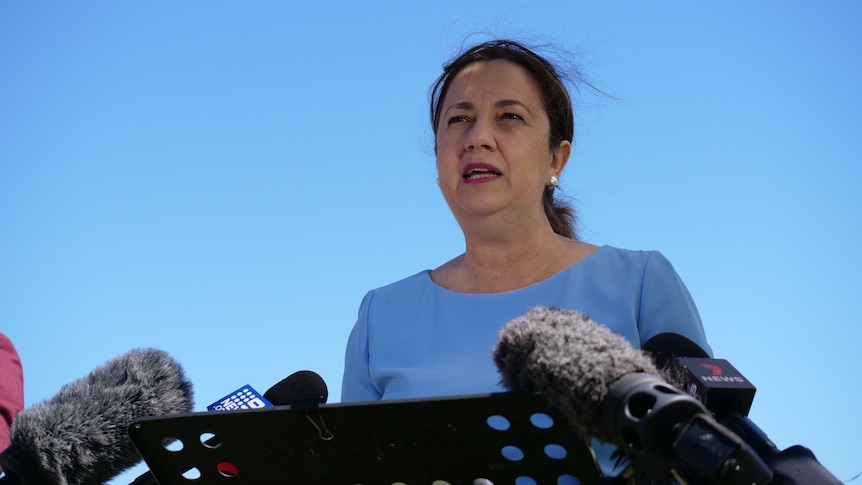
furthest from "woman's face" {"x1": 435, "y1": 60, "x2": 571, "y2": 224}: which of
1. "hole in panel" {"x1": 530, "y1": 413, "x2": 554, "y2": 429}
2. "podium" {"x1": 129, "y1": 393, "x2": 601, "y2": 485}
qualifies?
"hole in panel" {"x1": 530, "y1": 413, "x2": 554, "y2": 429}

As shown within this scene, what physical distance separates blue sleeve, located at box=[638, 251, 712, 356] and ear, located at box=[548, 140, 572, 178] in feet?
2.87

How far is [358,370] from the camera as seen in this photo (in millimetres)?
3906

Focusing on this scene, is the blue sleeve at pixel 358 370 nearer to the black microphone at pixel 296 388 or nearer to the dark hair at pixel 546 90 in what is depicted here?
the black microphone at pixel 296 388

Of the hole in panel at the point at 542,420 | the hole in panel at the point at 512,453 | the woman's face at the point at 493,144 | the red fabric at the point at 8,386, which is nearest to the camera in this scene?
the hole in panel at the point at 542,420

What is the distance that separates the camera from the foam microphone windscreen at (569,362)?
1.92 m

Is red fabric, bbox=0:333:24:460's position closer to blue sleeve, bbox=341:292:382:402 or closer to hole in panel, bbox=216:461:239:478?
blue sleeve, bbox=341:292:382:402

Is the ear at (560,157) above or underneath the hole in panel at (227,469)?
above

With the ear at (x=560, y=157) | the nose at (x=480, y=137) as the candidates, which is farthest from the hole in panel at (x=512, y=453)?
the ear at (x=560, y=157)

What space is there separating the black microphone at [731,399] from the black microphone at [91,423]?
56.6 inches

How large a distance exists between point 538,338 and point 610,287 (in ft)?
5.22

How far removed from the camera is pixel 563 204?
15.5ft

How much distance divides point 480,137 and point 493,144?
6 centimetres

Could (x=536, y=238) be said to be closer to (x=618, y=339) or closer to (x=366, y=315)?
(x=366, y=315)

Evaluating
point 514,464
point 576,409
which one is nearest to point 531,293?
point 514,464
